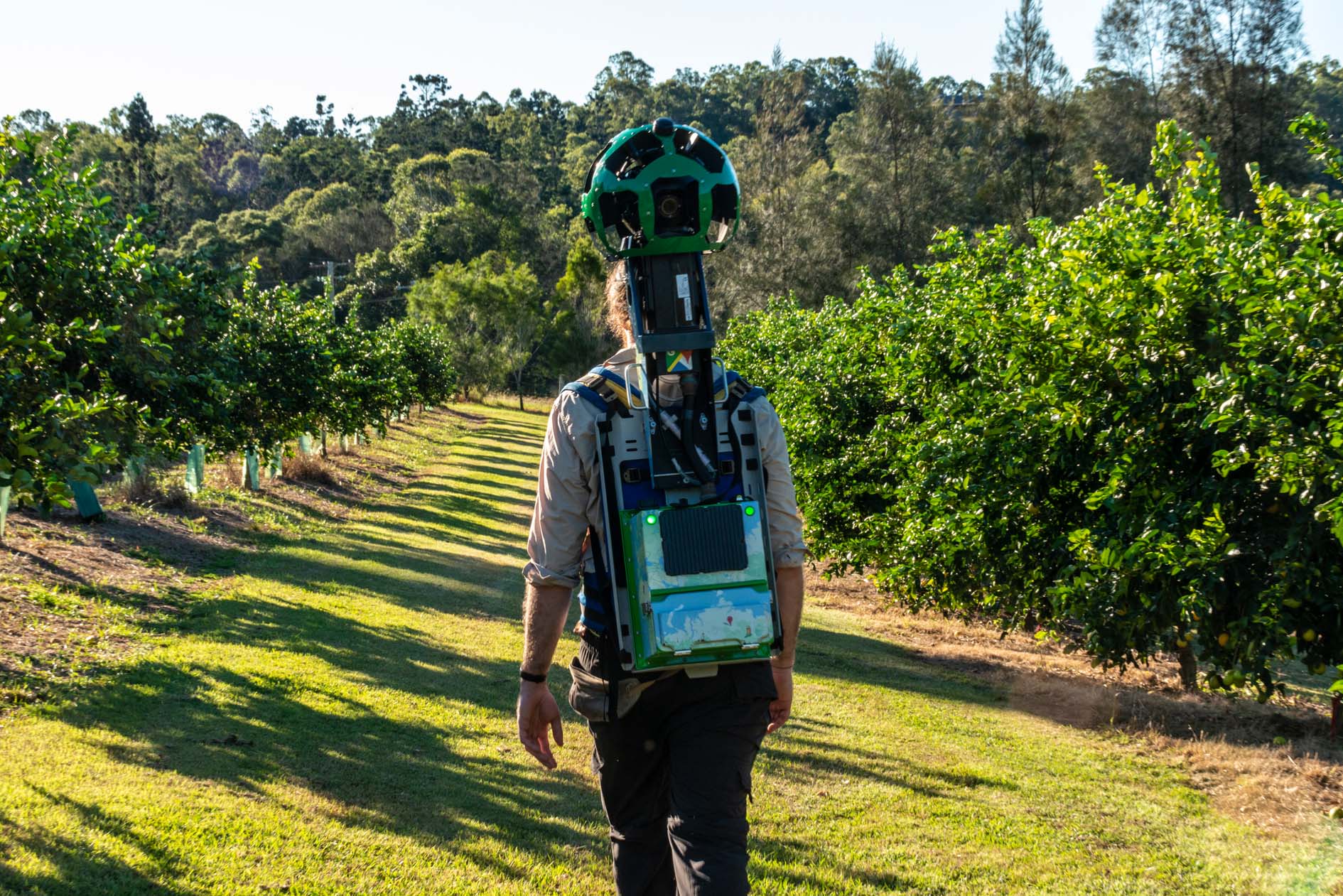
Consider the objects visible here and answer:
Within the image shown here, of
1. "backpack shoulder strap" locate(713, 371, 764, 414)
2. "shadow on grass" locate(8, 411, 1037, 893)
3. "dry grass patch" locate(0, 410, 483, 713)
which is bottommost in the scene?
"shadow on grass" locate(8, 411, 1037, 893)

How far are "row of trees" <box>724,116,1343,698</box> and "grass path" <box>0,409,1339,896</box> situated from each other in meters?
1.04

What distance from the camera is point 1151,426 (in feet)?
22.0

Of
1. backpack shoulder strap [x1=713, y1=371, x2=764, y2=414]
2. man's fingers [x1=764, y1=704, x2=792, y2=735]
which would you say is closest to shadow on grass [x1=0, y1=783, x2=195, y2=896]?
man's fingers [x1=764, y1=704, x2=792, y2=735]

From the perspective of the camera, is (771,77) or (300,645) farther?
(771,77)

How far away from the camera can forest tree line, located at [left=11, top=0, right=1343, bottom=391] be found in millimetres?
36156

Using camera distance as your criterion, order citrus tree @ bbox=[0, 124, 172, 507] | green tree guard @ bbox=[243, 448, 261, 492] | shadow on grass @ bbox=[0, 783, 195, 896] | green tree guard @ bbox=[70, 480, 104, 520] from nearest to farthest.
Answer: shadow on grass @ bbox=[0, 783, 195, 896] → citrus tree @ bbox=[0, 124, 172, 507] → green tree guard @ bbox=[70, 480, 104, 520] → green tree guard @ bbox=[243, 448, 261, 492]

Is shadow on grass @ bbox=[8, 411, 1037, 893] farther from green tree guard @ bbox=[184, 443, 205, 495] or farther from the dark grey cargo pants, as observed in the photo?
green tree guard @ bbox=[184, 443, 205, 495]

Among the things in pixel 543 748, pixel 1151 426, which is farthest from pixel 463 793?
pixel 1151 426

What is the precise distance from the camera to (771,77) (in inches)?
2094

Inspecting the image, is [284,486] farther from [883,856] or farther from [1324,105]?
[1324,105]

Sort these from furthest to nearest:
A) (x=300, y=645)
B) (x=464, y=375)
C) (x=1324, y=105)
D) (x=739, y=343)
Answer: (x=464, y=375)
(x=1324, y=105)
(x=739, y=343)
(x=300, y=645)

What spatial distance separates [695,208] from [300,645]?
24.7ft

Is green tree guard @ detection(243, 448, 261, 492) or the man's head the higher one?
the man's head

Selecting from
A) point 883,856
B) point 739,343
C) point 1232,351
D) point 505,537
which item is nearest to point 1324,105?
point 739,343
